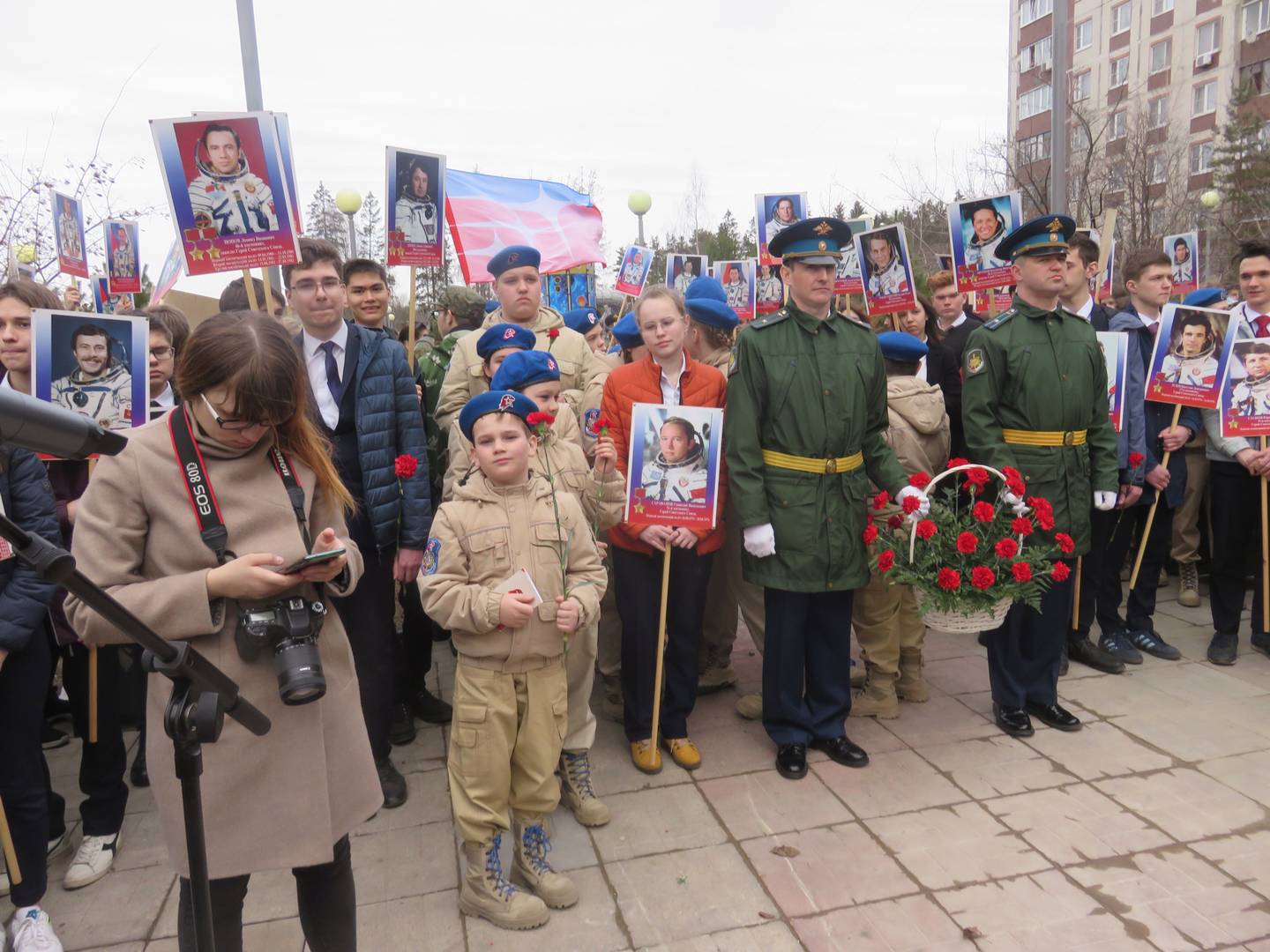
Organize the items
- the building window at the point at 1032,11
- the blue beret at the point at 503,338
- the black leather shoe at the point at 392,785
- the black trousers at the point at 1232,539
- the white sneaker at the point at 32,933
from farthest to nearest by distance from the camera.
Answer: the building window at the point at 1032,11 → the black trousers at the point at 1232,539 → the blue beret at the point at 503,338 → the black leather shoe at the point at 392,785 → the white sneaker at the point at 32,933

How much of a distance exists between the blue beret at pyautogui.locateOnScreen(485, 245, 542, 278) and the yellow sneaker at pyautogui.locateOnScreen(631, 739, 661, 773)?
95.6 inches

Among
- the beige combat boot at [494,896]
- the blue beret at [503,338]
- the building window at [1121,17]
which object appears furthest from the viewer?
the building window at [1121,17]

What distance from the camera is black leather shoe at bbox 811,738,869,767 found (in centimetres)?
407

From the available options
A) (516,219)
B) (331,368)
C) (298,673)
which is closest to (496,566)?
(298,673)

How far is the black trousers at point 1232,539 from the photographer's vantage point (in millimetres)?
5309

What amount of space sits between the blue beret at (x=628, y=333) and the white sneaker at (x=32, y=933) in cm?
371

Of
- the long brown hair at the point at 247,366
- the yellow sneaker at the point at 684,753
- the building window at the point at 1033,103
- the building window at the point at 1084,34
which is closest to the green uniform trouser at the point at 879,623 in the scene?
the yellow sneaker at the point at 684,753

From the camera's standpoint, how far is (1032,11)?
48.8 metres

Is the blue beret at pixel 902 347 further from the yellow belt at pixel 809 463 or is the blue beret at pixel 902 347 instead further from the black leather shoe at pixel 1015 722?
the black leather shoe at pixel 1015 722

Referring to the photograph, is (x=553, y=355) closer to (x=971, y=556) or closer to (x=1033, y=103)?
(x=971, y=556)

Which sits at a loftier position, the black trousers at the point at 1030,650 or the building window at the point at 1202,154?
the building window at the point at 1202,154

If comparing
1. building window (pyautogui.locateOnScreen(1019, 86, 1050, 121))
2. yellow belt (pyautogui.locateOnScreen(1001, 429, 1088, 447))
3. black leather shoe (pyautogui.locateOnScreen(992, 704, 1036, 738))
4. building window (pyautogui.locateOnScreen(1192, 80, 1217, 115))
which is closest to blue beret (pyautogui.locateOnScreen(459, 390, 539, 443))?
yellow belt (pyautogui.locateOnScreen(1001, 429, 1088, 447))

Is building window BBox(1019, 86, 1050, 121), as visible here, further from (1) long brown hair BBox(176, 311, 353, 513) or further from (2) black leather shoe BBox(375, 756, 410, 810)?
(1) long brown hair BBox(176, 311, 353, 513)

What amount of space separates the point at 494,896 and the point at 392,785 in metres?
1.02
